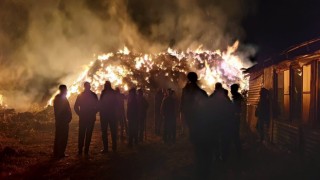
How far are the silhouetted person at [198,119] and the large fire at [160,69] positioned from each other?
17765mm

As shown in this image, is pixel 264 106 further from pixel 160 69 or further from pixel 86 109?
pixel 160 69

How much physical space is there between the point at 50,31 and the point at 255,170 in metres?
25.8

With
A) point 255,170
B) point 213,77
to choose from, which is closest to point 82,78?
→ point 213,77

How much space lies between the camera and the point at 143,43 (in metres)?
28.4

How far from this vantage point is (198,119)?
645 cm

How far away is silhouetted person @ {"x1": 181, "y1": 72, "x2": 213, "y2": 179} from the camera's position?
644 cm

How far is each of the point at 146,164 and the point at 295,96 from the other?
5.32m

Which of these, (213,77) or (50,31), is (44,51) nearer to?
(50,31)

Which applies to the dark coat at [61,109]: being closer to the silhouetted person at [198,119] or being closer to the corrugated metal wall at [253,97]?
the silhouetted person at [198,119]

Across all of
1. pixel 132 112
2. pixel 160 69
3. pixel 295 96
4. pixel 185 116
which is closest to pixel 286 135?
pixel 295 96

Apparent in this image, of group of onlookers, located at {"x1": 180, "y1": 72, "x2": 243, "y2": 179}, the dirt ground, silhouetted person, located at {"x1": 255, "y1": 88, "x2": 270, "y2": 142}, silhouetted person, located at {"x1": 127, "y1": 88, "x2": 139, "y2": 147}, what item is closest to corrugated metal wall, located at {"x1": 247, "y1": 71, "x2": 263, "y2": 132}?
silhouetted person, located at {"x1": 255, "y1": 88, "x2": 270, "y2": 142}

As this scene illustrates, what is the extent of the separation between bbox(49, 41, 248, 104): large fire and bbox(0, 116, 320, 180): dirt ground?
12.8 m

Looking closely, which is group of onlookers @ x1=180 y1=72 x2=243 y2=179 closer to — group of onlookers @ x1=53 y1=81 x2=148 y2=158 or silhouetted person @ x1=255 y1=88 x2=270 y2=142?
group of onlookers @ x1=53 y1=81 x2=148 y2=158

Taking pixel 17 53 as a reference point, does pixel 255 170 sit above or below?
below
